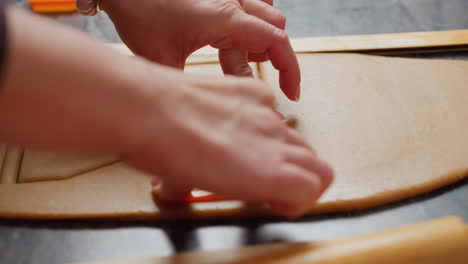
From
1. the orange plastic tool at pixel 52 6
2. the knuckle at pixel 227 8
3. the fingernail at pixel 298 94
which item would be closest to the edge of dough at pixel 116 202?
the fingernail at pixel 298 94

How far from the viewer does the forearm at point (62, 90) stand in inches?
12.9

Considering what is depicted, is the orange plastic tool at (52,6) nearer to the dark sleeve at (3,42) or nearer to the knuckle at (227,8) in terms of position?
the knuckle at (227,8)

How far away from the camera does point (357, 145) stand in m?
0.78

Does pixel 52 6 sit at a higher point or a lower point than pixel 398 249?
higher

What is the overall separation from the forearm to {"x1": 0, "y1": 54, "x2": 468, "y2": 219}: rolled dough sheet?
35cm

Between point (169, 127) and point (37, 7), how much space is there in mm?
1046

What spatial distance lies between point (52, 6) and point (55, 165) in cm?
67

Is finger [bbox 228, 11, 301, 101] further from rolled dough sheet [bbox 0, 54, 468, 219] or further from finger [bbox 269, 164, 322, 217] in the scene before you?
finger [bbox 269, 164, 322, 217]

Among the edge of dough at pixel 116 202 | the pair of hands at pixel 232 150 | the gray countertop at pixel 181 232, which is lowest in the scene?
the gray countertop at pixel 181 232

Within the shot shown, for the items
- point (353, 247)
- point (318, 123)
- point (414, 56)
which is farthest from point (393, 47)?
point (353, 247)

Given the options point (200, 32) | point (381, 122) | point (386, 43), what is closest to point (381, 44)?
point (386, 43)

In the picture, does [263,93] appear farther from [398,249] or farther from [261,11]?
[261,11]

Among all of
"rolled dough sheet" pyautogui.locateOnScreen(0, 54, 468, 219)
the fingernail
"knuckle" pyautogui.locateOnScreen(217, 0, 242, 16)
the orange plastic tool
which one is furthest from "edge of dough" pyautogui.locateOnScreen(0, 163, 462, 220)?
the orange plastic tool

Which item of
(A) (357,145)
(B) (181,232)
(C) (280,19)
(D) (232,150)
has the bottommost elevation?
(B) (181,232)
